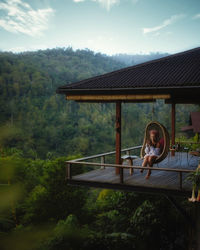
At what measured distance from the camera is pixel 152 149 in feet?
25.3

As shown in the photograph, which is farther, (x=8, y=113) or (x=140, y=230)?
(x=8, y=113)

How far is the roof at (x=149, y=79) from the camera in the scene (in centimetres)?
679

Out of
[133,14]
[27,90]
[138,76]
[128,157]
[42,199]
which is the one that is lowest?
[42,199]

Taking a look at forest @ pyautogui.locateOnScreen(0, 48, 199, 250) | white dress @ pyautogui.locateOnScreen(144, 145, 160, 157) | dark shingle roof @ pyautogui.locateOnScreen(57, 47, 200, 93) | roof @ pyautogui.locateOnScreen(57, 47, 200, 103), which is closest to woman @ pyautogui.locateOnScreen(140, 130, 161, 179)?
white dress @ pyautogui.locateOnScreen(144, 145, 160, 157)

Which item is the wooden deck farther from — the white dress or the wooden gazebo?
the white dress

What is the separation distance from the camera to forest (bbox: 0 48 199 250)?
11469 millimetres

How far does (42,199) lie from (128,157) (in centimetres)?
1296

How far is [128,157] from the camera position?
799 centimetres

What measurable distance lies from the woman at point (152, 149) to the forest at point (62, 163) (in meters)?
2.96

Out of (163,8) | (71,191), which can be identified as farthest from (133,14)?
(71,191)

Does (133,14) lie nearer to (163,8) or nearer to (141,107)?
(163,8)

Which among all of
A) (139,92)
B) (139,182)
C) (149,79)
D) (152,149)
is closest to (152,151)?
(152,149)

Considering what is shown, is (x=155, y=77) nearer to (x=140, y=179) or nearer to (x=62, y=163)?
(x=140, y=179)

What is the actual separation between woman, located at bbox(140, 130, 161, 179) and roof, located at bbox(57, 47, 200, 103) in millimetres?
1279
